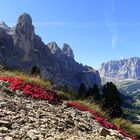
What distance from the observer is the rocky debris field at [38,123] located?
10680mm

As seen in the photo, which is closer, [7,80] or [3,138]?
[3,138]

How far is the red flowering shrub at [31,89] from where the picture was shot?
17703 millimetres

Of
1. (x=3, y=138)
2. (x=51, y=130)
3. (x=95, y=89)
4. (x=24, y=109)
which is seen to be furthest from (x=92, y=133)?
(x=95, y=89)

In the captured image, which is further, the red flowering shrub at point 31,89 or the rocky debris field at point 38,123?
the red flowering shrub at point 31,89

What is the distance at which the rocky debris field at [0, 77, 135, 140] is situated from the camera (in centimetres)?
1068

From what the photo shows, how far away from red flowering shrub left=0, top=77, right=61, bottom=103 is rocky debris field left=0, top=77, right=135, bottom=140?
0.53 metres

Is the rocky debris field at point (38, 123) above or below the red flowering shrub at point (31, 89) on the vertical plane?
below

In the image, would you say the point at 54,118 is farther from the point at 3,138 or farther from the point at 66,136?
the point at 3,138

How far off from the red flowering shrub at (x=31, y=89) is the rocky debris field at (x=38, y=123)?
534 millimetres

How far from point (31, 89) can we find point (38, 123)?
6.16 m

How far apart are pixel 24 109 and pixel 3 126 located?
2.88 m

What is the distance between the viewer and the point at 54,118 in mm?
13477

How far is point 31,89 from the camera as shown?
18.2 m

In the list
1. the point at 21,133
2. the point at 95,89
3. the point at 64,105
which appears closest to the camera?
the point at 21,133
